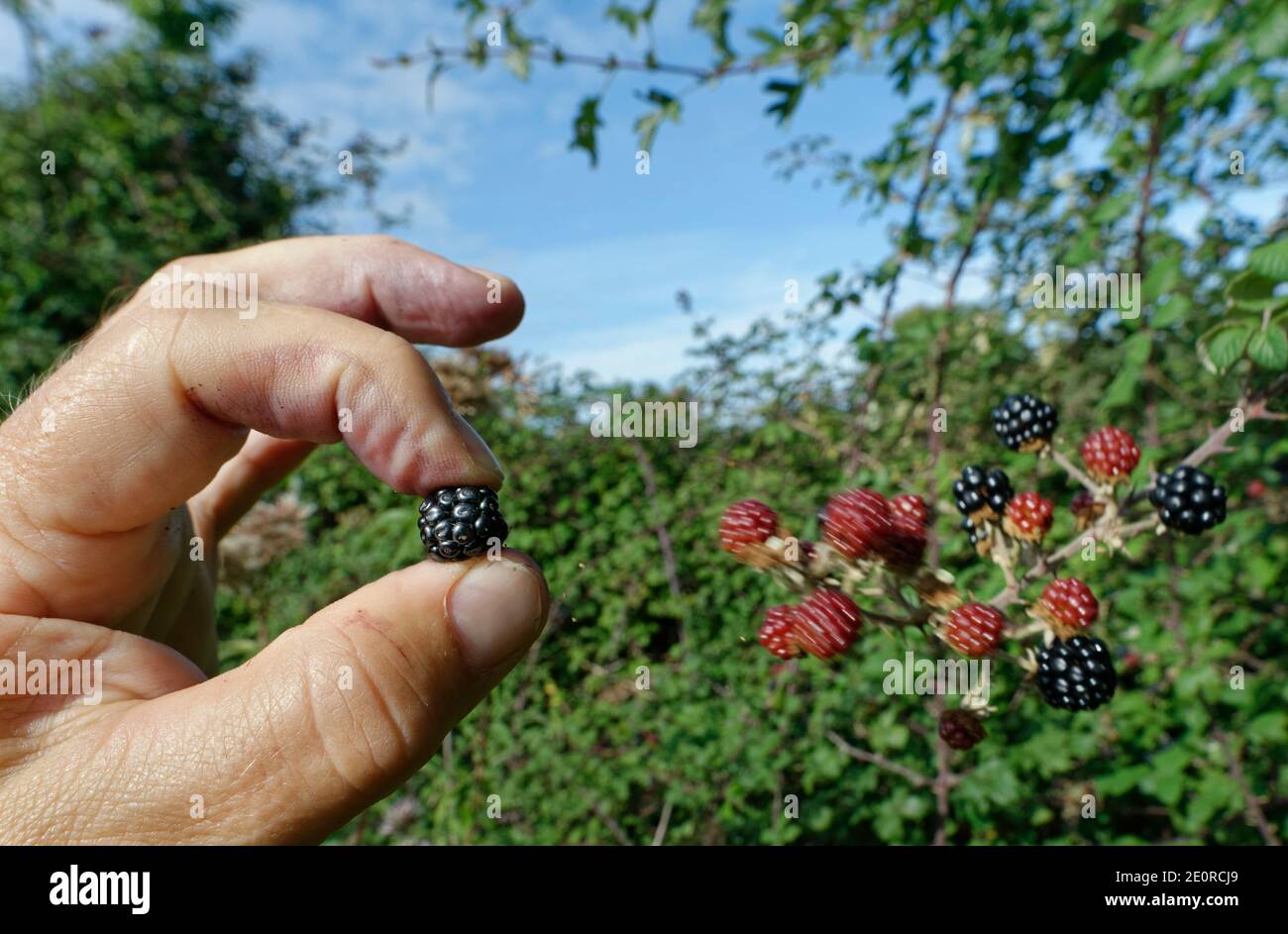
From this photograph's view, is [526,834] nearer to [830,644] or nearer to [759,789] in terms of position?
[759,789]

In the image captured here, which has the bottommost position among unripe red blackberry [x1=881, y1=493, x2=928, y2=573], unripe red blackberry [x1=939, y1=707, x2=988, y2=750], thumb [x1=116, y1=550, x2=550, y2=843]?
unripe red blackberry [x1=939, y1=707, x2=988, y2=750]

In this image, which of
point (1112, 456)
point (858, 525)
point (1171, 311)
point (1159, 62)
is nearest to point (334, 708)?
point (858, 525)

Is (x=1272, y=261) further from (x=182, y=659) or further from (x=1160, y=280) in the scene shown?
(x=182, y=659)

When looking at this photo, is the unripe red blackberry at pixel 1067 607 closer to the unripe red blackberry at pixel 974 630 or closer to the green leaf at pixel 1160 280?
the unripe red blackberry at pixel 974 630

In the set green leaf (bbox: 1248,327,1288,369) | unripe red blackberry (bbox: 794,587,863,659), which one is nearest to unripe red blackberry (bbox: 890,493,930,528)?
unripe red blackberry (bbox: 794,587,863,659)

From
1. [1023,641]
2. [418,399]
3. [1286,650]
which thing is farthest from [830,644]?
[1286,650]

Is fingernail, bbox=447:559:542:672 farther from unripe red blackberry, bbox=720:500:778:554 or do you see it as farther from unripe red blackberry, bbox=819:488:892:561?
unripe red blackberry, bbox=819:488:892:561
